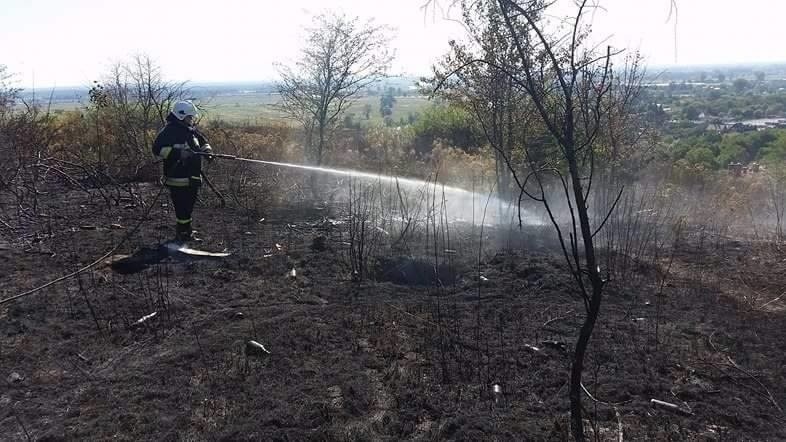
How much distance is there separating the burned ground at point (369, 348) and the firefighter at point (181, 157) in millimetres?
639

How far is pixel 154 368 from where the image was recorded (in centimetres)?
402

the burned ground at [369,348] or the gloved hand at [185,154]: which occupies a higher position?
the gloved hand at [185,154]

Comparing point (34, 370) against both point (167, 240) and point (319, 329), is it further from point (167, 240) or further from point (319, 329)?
point (167, 240)

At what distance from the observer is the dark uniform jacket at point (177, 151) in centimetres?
704

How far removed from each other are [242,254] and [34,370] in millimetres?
3169

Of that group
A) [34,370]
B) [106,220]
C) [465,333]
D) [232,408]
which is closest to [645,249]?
[465,333]

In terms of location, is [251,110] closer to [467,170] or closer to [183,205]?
[467,170]

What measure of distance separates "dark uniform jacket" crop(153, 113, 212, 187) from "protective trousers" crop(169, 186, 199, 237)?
9 centimetres

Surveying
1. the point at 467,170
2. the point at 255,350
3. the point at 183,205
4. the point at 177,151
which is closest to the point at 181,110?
the point at 177,151

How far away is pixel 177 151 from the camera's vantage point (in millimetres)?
7035

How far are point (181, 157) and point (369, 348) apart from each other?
4129 millimetres

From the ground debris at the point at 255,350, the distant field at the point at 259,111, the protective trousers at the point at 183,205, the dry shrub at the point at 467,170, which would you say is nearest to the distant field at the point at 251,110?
the distant field at the point at 259,111

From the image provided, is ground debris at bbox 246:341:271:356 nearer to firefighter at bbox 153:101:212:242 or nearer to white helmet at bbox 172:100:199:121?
firefighter at bbox 153:101:212:242

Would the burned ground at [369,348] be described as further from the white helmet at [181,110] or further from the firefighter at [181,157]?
the white helmet at [181,110]
